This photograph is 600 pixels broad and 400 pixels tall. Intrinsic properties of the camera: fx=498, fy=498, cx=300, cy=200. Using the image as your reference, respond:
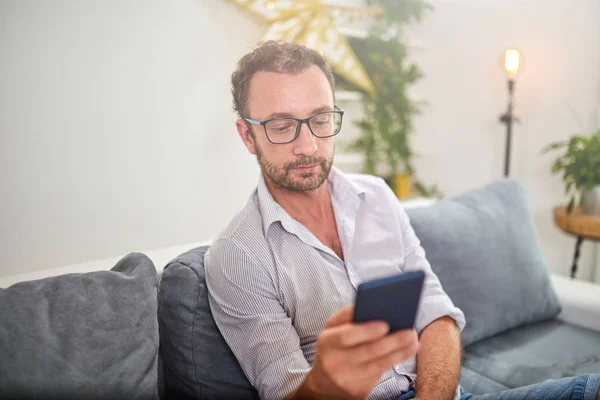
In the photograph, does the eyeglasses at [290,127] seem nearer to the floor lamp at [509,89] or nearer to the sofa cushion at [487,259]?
the sofa cushion at [487,259]

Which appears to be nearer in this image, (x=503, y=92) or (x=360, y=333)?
(x=360, y=333)

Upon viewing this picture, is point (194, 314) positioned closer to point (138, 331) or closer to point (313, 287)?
point (138, 331)

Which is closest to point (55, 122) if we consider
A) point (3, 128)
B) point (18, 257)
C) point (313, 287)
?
point (3, 128)

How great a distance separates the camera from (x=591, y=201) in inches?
87.8

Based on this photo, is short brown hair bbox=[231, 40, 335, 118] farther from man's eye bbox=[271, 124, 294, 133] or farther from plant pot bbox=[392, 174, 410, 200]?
plant pot bbox=[392, 174, 410, 200]

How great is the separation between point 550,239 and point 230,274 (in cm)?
251

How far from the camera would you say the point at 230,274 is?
3.39 ft

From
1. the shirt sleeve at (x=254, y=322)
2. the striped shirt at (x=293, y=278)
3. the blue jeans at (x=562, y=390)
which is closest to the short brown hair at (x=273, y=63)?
the striped shirt at (x=293, y=278)

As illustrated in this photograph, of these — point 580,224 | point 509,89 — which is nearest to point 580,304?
point 580,224

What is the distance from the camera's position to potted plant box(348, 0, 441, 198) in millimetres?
2307

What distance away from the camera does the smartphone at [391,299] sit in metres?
0.64

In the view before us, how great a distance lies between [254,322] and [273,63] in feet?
1.90

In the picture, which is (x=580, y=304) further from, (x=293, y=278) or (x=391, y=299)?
(x=391, y=299)

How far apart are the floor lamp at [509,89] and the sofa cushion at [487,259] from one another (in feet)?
3.88
